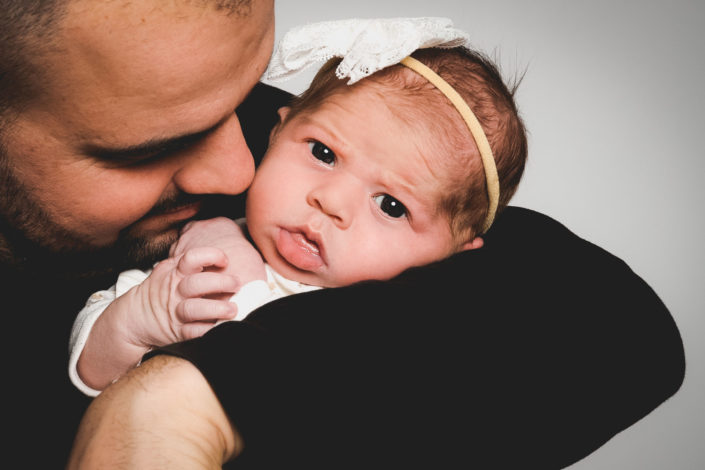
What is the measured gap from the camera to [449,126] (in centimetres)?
105

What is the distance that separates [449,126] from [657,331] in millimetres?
548

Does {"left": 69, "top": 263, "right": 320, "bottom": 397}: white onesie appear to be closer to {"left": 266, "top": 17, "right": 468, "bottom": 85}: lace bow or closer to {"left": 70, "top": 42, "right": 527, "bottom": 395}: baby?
{"left": 70, "top": 42, "right": 527, "bottom": 395}: baby

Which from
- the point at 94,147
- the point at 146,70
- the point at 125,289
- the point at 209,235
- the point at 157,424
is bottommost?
the point at 125,289

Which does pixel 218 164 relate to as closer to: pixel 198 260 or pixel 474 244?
pixel 198 260

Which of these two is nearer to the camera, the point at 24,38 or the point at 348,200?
the point at 24,38

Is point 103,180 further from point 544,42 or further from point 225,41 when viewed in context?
point 544,42

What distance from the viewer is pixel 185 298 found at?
85 centimetres

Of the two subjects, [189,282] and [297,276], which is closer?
[189,282]

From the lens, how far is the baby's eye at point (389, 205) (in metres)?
1.05

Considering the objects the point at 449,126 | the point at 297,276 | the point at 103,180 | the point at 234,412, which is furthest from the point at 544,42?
the point at 234,412

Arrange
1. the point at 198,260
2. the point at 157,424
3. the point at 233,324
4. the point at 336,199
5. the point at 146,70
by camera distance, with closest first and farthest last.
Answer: the point at 157,424, the point at 233,324, the point at 146,70, the point at 198,260, the point at 336,199

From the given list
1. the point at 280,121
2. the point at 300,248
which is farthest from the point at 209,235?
the point at 280,121

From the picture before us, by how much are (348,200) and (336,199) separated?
0.09 feet

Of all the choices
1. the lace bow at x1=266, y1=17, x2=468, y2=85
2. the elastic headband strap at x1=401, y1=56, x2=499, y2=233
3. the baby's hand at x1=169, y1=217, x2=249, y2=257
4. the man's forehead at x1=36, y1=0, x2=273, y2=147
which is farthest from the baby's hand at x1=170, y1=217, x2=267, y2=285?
the elastic headband strap at x1=401, y1=56, x2=499, y2=233
